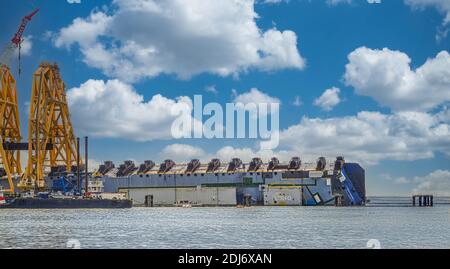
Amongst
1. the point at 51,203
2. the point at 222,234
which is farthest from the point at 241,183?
the point at 222,234

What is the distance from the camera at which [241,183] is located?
14000 cm

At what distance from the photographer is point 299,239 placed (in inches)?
1209

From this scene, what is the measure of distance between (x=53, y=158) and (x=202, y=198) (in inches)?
1454

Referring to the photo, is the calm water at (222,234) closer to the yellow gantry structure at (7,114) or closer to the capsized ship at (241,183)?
the yellow gantry structure at (7,114)

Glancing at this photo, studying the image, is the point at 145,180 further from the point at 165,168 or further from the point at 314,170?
the point at 314,170

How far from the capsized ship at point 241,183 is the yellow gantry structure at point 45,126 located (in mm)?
27930

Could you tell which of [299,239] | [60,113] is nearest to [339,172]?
[60,113]

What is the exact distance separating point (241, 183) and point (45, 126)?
157 feet

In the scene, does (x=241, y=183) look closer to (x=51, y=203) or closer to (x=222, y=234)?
(x=51, y=203)

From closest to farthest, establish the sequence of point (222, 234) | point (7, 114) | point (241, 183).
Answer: point (222, 234) → point (7, 114) → point (241, 183)

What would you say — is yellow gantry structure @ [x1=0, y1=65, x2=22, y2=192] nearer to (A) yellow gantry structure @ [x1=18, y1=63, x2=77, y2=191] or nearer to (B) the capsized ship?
(A) yellow gantry structure @ [x1=18, y1=63, x2=77, y2=191]

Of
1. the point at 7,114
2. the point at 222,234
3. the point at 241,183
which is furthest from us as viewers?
the point at 241,183
